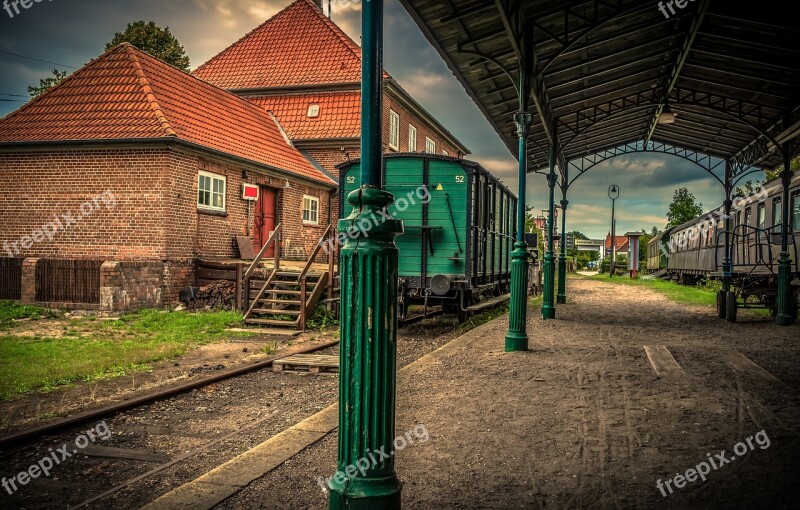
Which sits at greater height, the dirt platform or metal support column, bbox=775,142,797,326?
metal support column, bbox=775,142,797,326

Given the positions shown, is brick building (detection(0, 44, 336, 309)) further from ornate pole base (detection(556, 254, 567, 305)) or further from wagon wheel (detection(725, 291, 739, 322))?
wagon wheel (detection(725, 291, 739, 322))

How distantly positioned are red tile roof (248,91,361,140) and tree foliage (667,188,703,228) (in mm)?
60847

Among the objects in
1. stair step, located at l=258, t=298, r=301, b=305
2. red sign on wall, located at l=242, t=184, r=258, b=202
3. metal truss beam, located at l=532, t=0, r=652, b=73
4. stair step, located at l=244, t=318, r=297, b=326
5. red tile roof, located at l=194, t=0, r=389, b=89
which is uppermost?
red tile roof, located at l=194, t=0, r=389, b=89

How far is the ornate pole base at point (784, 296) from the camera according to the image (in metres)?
11.7

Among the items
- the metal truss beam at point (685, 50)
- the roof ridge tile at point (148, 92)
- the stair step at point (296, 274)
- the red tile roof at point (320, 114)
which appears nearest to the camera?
the metal truss beam at point (685, 50)

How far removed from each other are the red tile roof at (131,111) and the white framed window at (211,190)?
0.81 m

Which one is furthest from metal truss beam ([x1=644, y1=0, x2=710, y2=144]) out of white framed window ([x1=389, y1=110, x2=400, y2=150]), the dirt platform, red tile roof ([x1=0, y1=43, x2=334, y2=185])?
white framed window ([x1=389, y1=110, x2=400, y2=150])

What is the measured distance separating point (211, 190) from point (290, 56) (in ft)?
45.0

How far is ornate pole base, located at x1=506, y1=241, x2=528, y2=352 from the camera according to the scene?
8.60m

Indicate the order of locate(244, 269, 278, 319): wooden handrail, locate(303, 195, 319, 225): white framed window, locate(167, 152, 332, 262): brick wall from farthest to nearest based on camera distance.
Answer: locate(303, 195, 319, 225): white framed window < locate(167, 152, 332, 262): brick wall < locate(244, 269, 278, 319): wooden handrail

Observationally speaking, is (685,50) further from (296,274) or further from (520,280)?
(296,274)

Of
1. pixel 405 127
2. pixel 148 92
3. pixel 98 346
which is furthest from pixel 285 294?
pixel 405 127

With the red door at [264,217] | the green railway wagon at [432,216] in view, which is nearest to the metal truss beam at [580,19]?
the green railway wagon at [432,216]

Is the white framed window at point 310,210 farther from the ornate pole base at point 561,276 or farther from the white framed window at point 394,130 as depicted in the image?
the ornate pole base at point 561,276
